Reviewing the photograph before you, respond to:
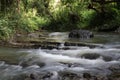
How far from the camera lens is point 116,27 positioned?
23.8m

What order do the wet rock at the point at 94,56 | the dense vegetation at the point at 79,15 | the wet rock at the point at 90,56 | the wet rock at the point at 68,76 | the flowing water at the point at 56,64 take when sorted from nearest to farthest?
the wet rock at the point at 68,76
the flowing water at the point at 56,64
the wet rock at the point at 94,56
the wet rock at the point at 90,56
the dense vegetation at the point at 79,15

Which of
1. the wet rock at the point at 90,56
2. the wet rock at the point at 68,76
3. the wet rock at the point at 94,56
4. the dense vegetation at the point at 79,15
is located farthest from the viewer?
the dense vegetation at the point at 79,15

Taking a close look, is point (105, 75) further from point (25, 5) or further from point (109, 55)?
point (25, 5)

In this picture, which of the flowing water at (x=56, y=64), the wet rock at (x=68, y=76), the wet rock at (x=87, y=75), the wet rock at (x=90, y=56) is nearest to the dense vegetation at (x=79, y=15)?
the flowing water at (x=56, y=64)

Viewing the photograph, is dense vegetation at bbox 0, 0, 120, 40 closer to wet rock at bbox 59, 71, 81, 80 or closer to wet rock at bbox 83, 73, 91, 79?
wet rock at bbox 59, 71, 81, 80

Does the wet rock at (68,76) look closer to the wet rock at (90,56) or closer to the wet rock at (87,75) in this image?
the wet rock at (87,75)

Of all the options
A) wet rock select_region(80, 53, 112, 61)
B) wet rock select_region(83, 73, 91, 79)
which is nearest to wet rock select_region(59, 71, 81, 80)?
wet rock select_region(83, 73, 91, 79)

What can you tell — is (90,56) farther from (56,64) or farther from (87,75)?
(87,75)

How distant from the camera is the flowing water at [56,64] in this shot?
316 inches

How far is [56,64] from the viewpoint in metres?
A: 9.50

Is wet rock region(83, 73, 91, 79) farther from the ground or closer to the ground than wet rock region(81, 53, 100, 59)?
farther from the ground

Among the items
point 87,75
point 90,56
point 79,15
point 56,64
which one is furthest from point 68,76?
point 79,15

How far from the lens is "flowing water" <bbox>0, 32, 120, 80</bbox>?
8031 mm

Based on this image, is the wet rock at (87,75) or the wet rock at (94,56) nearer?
the wet rock at (87,75)
